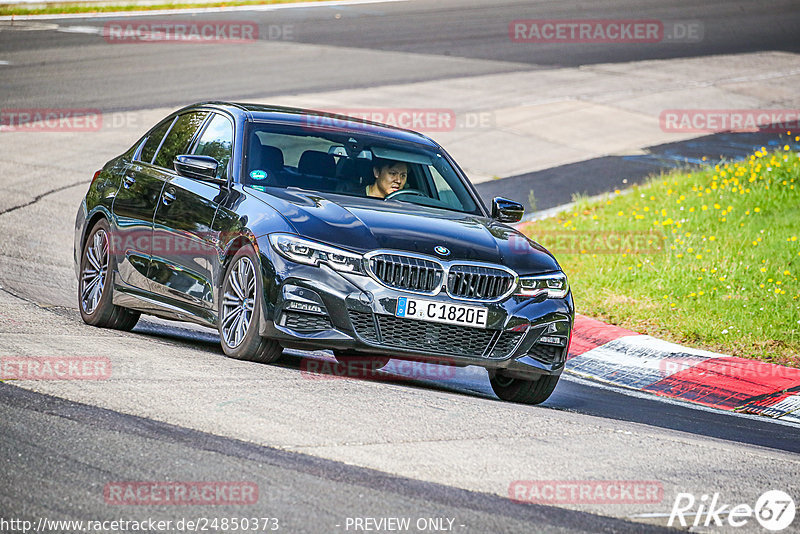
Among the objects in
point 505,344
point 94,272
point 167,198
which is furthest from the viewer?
→ point 94,272

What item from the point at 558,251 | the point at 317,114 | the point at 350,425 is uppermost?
the point at 317,114

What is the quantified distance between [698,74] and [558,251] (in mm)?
13712

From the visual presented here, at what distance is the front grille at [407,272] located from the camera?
24.2 ft

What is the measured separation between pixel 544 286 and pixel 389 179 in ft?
4.90

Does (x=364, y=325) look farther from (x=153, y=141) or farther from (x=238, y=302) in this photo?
(x=153, y=141)

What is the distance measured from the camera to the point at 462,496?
5180 millimetres

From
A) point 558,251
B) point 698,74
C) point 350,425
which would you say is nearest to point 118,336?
point 350,425

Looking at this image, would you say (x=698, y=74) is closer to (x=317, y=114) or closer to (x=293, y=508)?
(x=317, y=114)

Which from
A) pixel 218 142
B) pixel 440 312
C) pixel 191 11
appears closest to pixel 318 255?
pixel 440 312

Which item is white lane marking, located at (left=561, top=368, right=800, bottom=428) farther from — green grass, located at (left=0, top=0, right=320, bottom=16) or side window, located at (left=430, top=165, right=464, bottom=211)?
green grass, located at (left=0, top=0, right=320, bottom=16)

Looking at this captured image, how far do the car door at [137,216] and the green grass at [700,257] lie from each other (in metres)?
4.51

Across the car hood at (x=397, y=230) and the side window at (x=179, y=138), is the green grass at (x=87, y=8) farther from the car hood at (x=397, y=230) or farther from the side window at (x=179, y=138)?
the car hood at (x=397, y=230)

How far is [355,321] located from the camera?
735 centimetres

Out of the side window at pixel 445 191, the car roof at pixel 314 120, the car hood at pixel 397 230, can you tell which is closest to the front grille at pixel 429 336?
the car hood at pixel 397 230
